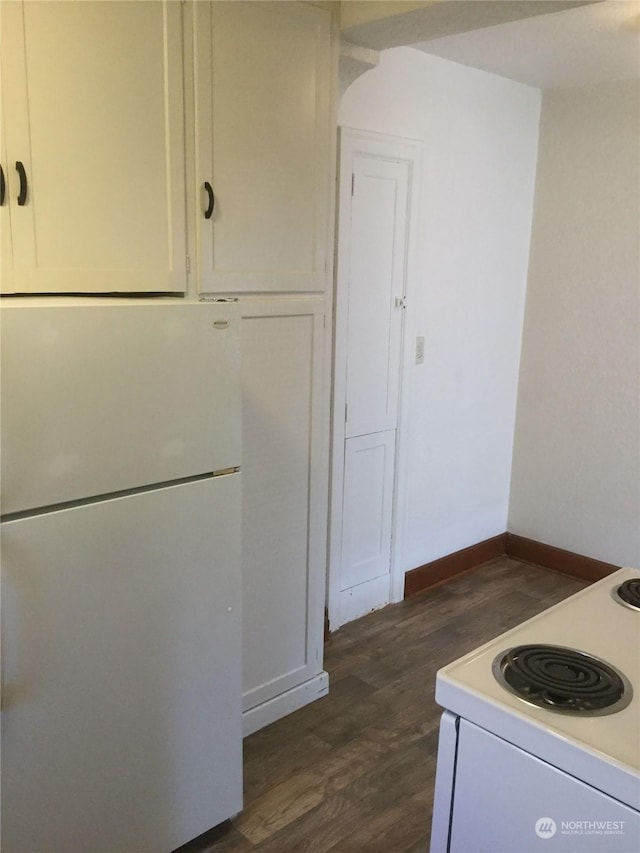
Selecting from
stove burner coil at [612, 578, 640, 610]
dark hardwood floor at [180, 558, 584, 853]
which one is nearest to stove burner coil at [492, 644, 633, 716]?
stove burner coil at [612, 578, 640, 610]

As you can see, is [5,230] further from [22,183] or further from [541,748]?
[541,748]

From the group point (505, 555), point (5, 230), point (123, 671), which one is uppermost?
point (5, 230)

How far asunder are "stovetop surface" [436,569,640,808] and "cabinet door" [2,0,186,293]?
1.26 m

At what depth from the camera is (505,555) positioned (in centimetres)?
409

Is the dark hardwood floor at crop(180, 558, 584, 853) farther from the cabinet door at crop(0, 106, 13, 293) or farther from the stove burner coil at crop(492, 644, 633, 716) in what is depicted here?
the cabinet door at crop(0, 106, 13, 293)

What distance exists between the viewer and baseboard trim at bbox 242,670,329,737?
2479 millimetres

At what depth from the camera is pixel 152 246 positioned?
1.96 m

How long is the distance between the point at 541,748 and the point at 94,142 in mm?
1608

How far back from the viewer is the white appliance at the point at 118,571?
1489 mm

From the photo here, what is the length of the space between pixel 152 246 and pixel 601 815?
5.26ft

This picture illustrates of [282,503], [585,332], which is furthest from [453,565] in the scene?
[282,503]

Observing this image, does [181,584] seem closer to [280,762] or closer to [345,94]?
[280,762]

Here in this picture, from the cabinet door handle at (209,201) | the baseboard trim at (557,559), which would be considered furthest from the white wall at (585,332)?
the cabinet door handle at (209,201)

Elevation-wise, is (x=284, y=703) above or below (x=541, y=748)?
below
